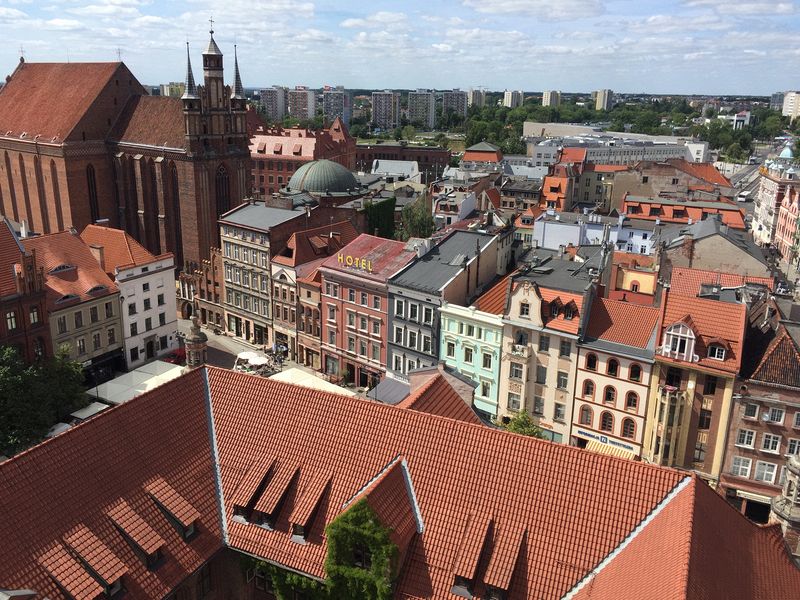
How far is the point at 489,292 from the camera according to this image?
6300cm

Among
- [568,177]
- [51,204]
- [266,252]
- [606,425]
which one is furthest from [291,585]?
[568,177]

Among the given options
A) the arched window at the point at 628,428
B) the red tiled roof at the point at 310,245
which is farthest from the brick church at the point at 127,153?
the arched window at the point at 628,428

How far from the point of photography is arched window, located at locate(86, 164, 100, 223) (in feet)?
331

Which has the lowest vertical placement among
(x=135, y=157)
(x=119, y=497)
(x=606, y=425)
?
(x=606, y=425)

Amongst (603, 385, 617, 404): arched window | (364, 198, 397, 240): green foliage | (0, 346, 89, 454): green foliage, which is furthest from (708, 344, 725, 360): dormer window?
(364, 198, 397, 240): green foliage

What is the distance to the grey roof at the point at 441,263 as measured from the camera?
2494 inches

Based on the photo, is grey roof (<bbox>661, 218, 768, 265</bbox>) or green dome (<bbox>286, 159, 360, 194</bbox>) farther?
green dome (<bbox>286, 159, 360, 194</bbox>)

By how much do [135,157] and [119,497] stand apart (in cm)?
7888

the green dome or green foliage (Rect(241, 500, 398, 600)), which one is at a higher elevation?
the green dome

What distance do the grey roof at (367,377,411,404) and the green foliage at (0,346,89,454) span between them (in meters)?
25.1

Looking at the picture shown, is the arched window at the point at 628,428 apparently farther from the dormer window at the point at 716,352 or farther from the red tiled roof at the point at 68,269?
the red tiled roof at the point at 68,269

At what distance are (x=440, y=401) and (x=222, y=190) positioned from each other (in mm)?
67859

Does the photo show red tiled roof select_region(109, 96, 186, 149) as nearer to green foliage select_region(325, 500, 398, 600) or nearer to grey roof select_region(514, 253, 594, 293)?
grey roof select_region(514, 253, 594, 293)

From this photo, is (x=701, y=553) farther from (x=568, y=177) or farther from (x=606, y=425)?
(x=568, y=177)
